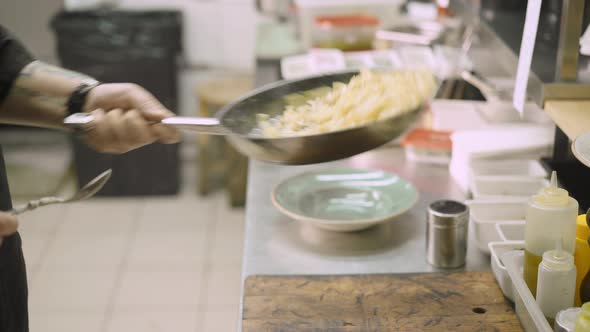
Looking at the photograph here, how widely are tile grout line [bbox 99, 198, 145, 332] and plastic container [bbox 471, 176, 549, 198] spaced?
1914 millimetres

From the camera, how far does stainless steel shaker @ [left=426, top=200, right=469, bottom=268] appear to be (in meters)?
1.64

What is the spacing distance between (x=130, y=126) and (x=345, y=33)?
1640mm

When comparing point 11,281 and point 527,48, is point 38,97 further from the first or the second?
point 527,48

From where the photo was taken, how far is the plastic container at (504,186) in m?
1.84

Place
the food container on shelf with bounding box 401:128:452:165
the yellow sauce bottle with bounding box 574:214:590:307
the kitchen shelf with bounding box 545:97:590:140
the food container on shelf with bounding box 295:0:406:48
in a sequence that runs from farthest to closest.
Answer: the food container on shelf with bounding box 295:0:406:48 < the food container on shelf with bounding box 401:128:452:165 < the kitchen shelf with bounding box 545:97:590:140 < the yellow sauce bottle with bounding box 574:214:590:307

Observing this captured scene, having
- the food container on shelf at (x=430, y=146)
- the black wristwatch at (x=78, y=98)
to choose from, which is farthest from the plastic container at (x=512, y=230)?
the black wristwatch at (x=78, y=98)

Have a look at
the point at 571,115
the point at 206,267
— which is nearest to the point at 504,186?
the point at 571,115

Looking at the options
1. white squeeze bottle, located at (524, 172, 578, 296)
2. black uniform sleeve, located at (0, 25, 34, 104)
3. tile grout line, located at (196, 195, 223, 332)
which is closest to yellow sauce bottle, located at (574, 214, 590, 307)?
white squeeze bottle, located at (524, 172, 578, 296)

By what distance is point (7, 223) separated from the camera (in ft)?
4.19

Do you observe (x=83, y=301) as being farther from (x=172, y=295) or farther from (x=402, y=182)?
(x=402, y=182)

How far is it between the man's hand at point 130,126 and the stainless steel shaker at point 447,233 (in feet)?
1.93

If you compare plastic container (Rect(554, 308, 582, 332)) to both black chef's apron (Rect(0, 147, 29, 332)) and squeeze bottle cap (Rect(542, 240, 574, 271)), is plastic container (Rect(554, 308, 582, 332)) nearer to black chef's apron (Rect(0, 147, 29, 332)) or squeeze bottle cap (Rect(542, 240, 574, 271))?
squeeze bottle cap (Rect(542, 240, 574, 271))

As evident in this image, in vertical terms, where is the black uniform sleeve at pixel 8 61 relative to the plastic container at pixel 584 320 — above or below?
above

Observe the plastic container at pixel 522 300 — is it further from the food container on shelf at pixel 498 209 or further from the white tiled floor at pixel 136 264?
the white tiled floor at pixel 136 264
